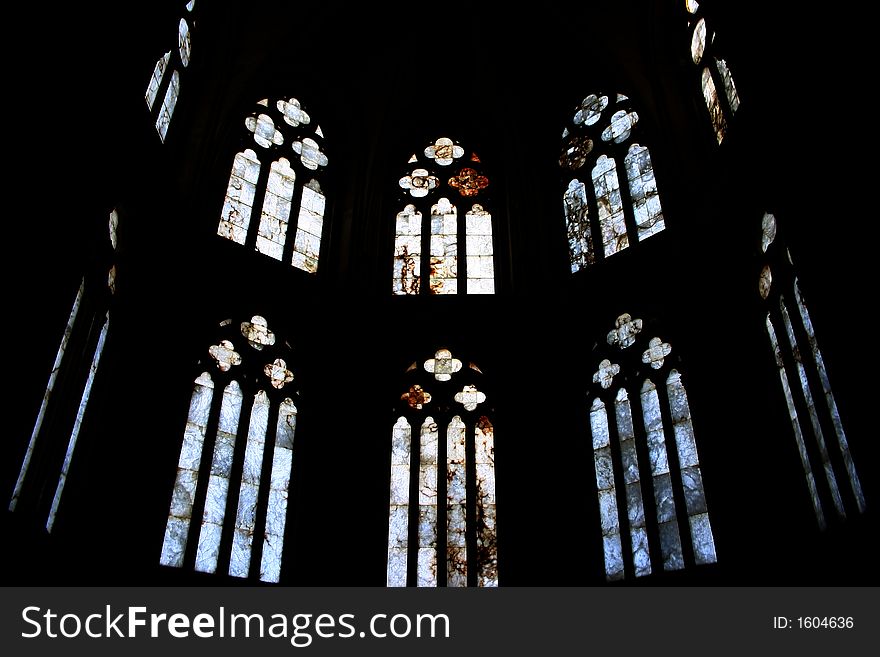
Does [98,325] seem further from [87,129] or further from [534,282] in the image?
[534,282]

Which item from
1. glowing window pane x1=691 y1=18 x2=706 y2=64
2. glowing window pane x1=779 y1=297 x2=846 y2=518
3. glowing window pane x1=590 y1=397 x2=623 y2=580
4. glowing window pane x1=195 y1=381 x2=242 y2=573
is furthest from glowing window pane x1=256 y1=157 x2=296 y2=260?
glowing window pane x1=779 y1=297 x2=846 y2=518

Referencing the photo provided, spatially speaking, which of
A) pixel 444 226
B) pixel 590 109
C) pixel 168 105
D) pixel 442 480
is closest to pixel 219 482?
pixel 442 480

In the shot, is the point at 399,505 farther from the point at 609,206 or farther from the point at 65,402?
the point at 609,206

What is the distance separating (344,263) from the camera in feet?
45.7

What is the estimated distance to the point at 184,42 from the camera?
44.9 ft

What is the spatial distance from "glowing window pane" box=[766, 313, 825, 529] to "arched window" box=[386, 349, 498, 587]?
3922mm

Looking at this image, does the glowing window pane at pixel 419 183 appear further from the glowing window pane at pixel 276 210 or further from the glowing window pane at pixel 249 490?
the glowing window pane at pixel 249 490

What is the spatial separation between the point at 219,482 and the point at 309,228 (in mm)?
4744

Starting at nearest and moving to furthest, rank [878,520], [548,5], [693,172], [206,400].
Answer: [878,520] → [206,400] → [693,172] → [548,5]

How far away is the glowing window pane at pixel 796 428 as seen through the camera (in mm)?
9500

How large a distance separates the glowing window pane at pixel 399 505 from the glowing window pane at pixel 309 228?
3005 mm

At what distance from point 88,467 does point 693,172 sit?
8.68 metres

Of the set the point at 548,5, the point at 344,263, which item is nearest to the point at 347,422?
the point at 344,263

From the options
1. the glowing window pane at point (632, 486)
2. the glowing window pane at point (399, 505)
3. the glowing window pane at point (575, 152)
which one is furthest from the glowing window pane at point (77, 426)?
the glowing window pane at point (575, 152)
